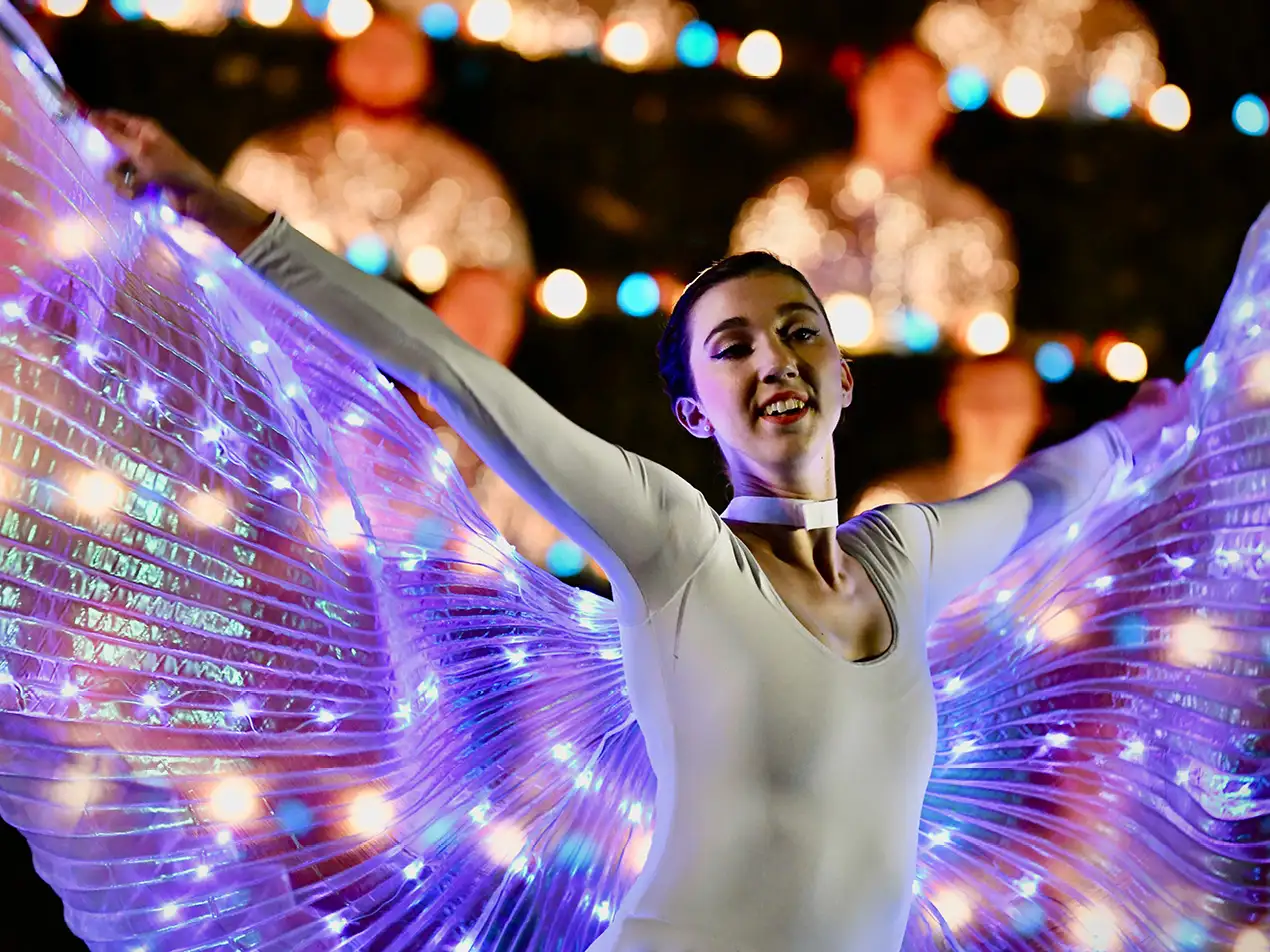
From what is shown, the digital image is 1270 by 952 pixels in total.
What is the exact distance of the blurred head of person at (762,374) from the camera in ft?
3.55

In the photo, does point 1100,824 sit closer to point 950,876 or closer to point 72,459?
point 950,876

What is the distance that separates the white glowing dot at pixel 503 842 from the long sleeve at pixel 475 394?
11.8 inches

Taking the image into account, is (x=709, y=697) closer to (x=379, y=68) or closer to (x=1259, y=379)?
(x=1259, y=379)

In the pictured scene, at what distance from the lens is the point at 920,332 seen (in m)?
1.98

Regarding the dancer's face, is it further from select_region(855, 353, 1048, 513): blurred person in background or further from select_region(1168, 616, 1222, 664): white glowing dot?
select_region(855, 353, 1048, 513): blurred person in background

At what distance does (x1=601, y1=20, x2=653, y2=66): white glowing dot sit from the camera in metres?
1.95

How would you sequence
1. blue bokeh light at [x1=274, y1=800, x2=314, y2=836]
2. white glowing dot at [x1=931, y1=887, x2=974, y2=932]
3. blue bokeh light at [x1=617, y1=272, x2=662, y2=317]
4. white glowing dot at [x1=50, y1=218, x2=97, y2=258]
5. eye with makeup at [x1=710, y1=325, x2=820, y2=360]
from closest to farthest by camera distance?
white glowing dot at [x1=50, y1=218, x2=97, y2=258], blue bokeh light at [x1=274, y1=800, x2=314, y2=836], eye with makeup at [x1=710, y1=325, x2=820, y2=360], white glowing dot at [x1=931, y1=887, x2=974, y2=932], blue bokeh light at [x1=617, y1=272, x2=662, y2=317]

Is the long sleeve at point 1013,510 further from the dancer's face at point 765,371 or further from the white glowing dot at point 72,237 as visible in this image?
the white glowing dot at point 72,237

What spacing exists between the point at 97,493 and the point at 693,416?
491 millimetres

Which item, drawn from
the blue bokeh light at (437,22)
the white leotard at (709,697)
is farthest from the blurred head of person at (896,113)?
the white leotard at (709,697)

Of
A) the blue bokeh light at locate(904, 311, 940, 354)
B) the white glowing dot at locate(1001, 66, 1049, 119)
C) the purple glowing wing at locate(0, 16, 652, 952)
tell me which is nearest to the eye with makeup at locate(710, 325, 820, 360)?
the purple glowing wing at locate(0, 16, 652, 952)

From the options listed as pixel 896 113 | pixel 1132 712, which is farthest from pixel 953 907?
pixel 896 113

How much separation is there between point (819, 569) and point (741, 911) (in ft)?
0.92

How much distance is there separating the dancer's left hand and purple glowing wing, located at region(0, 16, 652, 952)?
0.55 m
